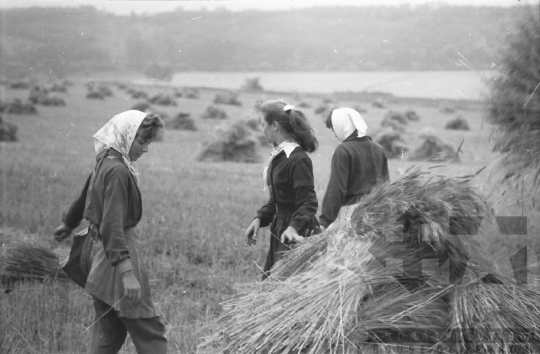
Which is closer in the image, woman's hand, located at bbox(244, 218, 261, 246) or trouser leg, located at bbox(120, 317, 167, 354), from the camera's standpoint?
trouser leg, located at bbox(120, 317, 167, 354)

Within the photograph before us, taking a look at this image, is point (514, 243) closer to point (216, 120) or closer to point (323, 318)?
point (323, 318)

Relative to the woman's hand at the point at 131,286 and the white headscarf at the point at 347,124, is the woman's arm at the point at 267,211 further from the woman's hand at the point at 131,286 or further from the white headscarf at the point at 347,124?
the woman's hand at the point at 131,286

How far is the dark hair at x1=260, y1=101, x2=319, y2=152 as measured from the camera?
14.1 feet

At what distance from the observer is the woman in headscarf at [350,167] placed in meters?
4.44

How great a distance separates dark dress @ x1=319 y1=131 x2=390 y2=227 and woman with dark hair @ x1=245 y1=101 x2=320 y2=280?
243 mm

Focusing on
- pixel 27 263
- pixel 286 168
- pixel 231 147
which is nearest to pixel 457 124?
pixel 231 147

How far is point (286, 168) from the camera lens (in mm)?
4203

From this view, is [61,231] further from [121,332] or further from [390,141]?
[390,141]

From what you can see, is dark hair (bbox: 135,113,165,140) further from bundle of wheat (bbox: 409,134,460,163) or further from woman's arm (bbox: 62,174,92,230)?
bundle of wheat (bbox: 409,134,460,163)

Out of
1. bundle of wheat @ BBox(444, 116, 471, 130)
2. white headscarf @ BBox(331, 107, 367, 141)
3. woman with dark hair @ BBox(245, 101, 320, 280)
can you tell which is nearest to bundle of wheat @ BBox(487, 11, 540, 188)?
white headscarf @ BBox(331, 107, 367, 141)

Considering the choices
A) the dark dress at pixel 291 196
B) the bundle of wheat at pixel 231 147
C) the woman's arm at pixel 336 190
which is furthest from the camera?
the bundle of wheat at pixel 231 147

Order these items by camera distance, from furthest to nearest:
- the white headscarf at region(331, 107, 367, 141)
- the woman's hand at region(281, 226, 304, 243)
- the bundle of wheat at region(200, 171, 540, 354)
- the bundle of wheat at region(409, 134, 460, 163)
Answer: the bundle of wheat at region(409, 134, 460, 163), the white headscarf at region(331, 107, 367, 141), the woman's hand at region(281, 226, 304, 243), the bundle of wheat at region(200, 171, 540, 354)

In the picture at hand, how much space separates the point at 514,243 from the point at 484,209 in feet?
13.6

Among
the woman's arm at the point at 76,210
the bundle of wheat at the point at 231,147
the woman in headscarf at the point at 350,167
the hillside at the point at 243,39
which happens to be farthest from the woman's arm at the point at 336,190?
the bundle of wheat at the point at 231,147
